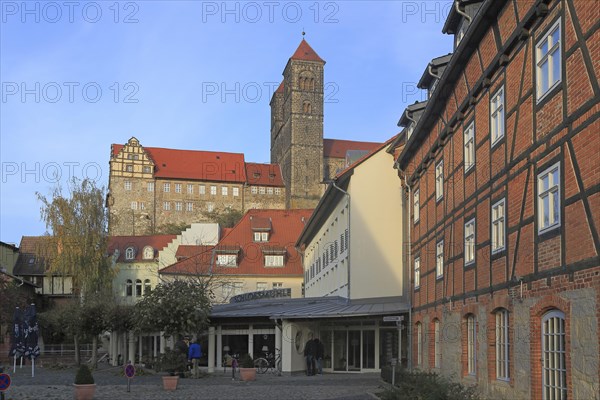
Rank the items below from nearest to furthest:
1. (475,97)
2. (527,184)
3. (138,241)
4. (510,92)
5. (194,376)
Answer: (527,184)
(510,92)
(475,97)
(194,376)
(138,241)

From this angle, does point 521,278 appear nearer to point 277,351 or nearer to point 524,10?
point 524,10

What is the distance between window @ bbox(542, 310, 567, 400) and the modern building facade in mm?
32

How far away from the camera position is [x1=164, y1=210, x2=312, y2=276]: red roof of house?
56062mm

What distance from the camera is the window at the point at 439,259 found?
22.6m

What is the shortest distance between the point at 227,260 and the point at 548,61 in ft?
150

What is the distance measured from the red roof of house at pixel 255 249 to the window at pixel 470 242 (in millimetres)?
36390

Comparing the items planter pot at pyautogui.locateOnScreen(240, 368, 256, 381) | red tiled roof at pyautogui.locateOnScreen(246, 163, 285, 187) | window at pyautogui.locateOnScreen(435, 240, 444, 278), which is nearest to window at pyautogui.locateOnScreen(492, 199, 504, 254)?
window at pyautogui.locateOnScreen(435, 240, 444, 278)

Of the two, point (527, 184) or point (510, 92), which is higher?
point (510, 92)

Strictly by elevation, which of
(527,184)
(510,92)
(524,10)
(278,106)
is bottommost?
(527,184)

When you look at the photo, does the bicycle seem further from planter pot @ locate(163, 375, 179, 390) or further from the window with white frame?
the window with white frame

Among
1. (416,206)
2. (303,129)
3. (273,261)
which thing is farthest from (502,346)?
(303,129)

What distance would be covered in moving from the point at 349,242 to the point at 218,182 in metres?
91.2

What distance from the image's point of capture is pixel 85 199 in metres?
58.3

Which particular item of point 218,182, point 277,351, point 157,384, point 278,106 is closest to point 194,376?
point 157,384
